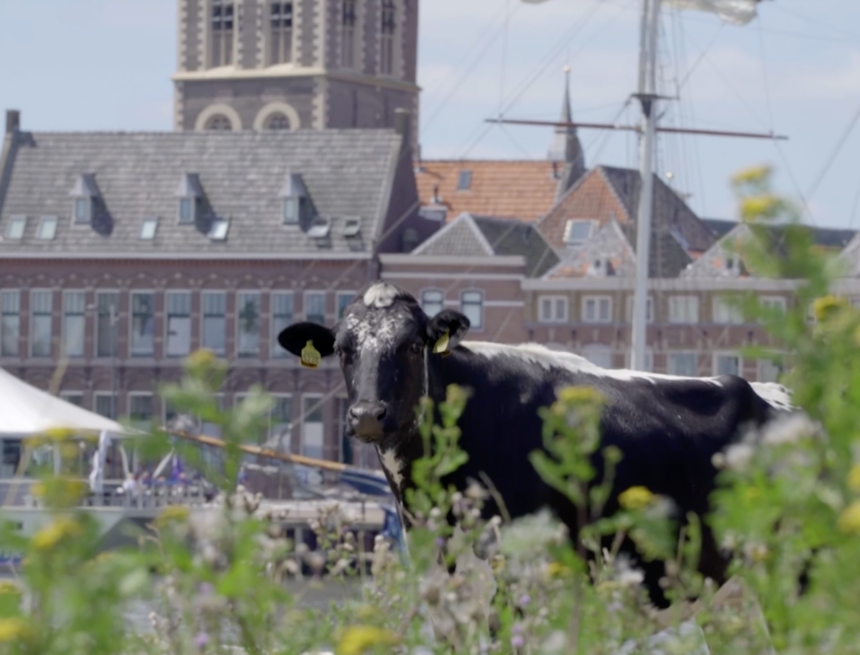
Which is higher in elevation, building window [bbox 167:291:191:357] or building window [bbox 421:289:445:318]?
building window [bbox 421:289:445:318]

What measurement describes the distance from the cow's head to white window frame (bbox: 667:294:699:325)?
42.4m

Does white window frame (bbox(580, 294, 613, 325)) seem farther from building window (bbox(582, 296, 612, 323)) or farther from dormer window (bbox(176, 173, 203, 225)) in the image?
dormer window (bbox(176, 173, 203, 225))

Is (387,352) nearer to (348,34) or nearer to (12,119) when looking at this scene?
(12,119)

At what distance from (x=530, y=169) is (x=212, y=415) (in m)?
59.2

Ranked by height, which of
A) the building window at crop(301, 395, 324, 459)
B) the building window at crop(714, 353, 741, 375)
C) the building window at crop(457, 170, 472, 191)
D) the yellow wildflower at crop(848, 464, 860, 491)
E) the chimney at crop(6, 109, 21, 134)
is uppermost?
the chimney at crop(6, 109, 21, 134)

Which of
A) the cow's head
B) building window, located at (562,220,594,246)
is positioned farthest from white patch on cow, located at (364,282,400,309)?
building window, located at (562,220,594,246)

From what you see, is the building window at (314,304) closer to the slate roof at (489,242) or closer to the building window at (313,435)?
the building window at (313,435)

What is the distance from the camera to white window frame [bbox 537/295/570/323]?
48.9 meters

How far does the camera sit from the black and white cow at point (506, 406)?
18.9ft

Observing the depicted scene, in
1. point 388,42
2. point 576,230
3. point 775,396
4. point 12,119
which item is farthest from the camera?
point 388,42

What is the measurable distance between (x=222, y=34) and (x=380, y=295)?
226ft

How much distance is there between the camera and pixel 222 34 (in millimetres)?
73625

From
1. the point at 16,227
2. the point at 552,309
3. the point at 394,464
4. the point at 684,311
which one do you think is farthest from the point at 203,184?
the point at 394,464

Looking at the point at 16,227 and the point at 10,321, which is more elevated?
the point at 16,227
